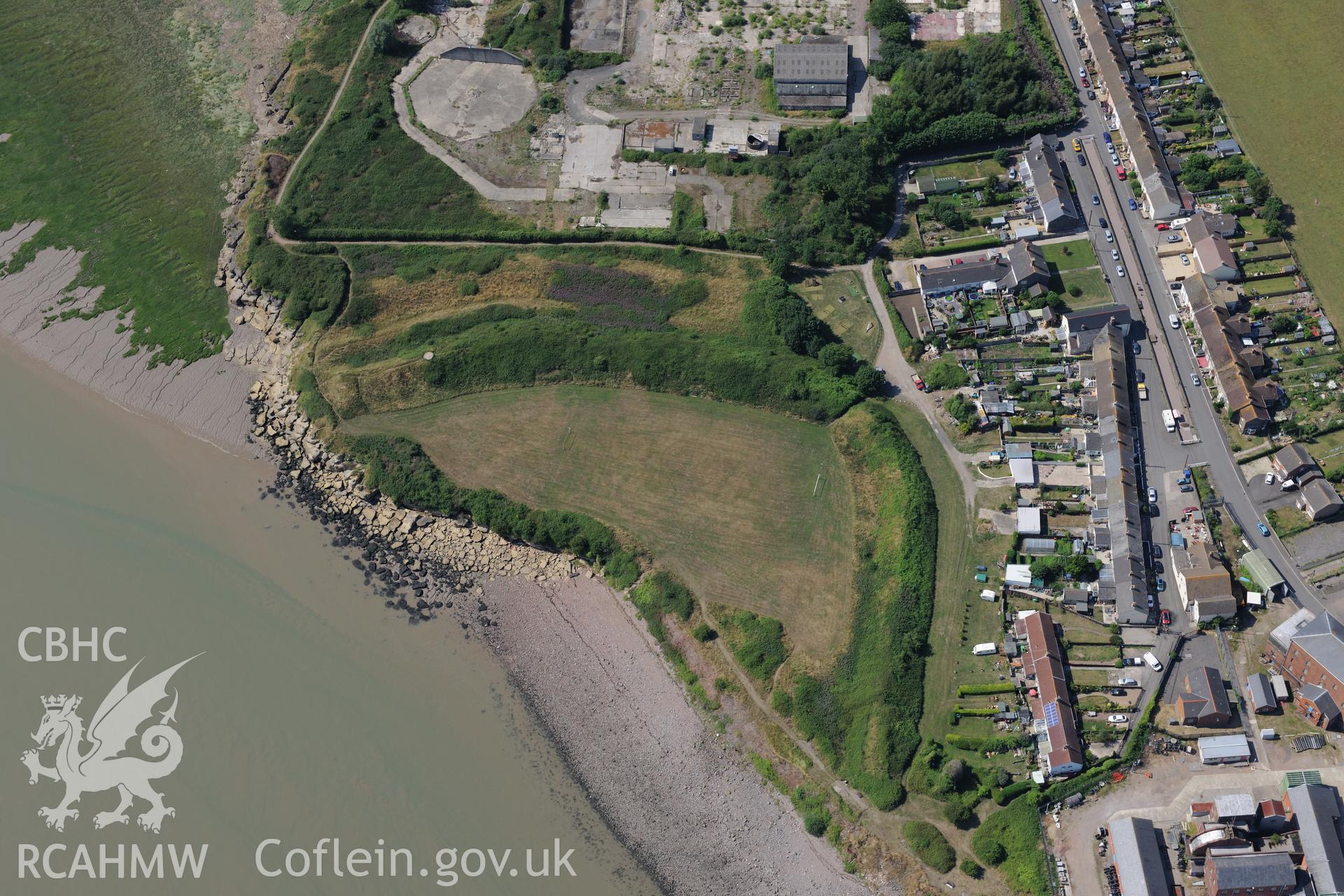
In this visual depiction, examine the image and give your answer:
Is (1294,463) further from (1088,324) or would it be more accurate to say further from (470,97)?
(470,97)

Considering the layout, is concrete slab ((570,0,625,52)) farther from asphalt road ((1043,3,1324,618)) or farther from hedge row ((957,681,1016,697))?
hedge row ((957,681,1016,697))

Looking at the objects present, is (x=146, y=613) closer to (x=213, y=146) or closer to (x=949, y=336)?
(x=213, y=146)

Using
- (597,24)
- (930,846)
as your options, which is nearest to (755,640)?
(930,846)

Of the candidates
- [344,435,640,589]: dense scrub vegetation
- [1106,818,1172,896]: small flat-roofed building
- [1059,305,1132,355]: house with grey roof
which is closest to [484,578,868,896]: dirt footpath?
[344,435,640,589]: dense scrub vegetation

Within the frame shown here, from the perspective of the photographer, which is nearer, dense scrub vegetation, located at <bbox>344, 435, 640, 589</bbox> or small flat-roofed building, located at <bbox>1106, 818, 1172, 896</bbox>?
small flat-roofed building, located at <bbox>1106, 818, 1172, 896</bbox>

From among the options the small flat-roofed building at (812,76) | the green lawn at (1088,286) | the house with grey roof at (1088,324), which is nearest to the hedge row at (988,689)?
the house with grey roof at (1088,324)

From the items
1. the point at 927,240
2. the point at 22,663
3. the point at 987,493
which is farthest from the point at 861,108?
the point at 22,663

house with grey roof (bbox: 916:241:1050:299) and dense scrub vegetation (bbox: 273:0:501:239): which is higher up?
dense scrub vegetation (bbox: 273:0:501:239)

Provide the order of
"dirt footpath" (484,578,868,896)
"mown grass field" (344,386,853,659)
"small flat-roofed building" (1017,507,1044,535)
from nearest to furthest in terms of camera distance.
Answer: "dirt footpath" (484,578,868,896) → "small flat-roofed building" (1017,507,1044,535) → "mown grass field" (344,386,853,659)
